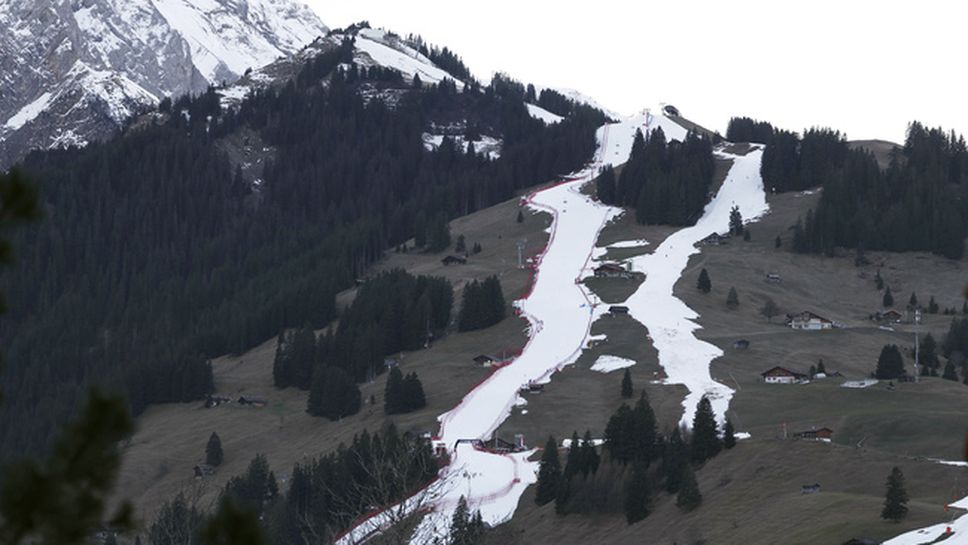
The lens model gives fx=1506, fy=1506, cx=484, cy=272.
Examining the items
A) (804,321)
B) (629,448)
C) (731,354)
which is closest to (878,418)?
(629,448)

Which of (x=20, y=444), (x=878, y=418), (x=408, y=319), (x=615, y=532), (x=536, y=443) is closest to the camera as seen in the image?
(x=615, y=532)

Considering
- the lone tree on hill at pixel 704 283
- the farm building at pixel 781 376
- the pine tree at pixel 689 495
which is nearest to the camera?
the pine tree at pixel 689 495

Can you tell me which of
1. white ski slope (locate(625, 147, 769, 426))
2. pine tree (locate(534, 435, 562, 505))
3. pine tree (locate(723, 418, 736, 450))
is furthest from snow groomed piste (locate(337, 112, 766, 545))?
pine tree (locate(723, 418, 736, 450))

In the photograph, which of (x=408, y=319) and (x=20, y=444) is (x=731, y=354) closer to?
(x=408, y=319)

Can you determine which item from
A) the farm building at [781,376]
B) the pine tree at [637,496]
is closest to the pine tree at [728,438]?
the pine tree at [637,496]

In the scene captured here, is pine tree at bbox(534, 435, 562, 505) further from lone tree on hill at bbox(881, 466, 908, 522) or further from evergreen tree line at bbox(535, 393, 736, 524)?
lone tree on hill at bbox(881, 466, 908, 522)

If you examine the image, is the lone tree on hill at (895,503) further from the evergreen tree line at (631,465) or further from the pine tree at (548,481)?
the pine tree at (548,481)
